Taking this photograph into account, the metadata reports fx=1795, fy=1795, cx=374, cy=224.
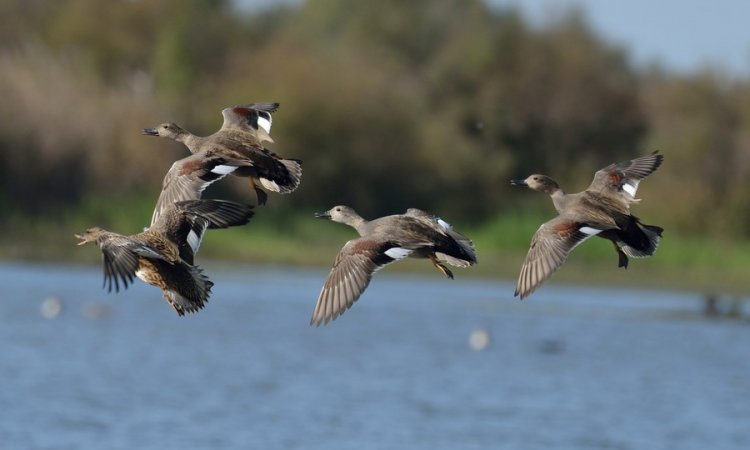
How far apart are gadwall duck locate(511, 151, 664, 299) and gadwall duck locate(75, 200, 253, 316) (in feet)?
4.57

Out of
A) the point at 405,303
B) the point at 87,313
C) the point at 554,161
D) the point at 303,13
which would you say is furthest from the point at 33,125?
the point at 303,13

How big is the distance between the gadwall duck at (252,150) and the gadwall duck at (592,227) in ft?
4.05

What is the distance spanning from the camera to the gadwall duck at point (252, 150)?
9.20m

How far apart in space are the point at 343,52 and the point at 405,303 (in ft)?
29.8

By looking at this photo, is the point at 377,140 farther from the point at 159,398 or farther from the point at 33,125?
the point at 159,398

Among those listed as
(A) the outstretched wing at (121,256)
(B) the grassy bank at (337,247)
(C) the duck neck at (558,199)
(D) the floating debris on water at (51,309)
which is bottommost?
(A) the outstretched wing at (121,256)

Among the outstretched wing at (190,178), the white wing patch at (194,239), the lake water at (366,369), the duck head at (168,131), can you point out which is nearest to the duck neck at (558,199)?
the outstretched wing at (190,178)

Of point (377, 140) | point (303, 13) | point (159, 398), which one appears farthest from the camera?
point (303, 13)

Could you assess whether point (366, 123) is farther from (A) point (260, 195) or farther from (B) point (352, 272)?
(B) point (352, 272)

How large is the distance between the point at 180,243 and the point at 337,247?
25.6 metres

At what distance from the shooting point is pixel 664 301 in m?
34.1

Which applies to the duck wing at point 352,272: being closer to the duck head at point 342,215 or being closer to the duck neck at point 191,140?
the duck neck at point 191,140

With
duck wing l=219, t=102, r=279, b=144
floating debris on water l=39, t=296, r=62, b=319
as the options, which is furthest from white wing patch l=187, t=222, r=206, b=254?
floating debris on water l=39, t=296, r=62, b=319

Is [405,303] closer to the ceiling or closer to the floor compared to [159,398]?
closer to the ceiling
